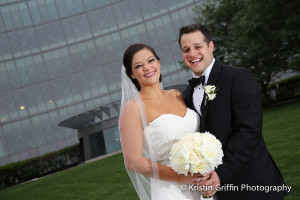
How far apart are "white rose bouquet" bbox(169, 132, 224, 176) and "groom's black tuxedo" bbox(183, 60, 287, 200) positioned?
22 centimetres

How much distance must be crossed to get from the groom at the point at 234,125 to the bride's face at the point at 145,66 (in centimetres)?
36

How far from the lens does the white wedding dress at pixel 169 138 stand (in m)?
3.32

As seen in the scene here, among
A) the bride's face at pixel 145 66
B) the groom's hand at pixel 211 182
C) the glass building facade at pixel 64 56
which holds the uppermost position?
the glass building facade at pixel 64 56

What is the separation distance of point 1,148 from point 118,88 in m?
13.4

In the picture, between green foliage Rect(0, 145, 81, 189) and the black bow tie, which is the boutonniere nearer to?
the black bow tie

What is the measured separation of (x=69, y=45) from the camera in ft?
119

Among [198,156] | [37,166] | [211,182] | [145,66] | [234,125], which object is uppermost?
[145,66]

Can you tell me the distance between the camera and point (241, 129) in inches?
115

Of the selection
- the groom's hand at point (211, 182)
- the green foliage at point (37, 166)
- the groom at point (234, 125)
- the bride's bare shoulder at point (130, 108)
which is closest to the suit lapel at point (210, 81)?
the groom at point (234, 125)

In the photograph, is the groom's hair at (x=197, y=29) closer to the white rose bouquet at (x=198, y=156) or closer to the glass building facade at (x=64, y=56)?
the white rose bouquet at (x=198, y=156)

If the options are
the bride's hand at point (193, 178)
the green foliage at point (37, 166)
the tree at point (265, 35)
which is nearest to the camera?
the bride's hand at point (193, 178)

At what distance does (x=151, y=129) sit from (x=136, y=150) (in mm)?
353

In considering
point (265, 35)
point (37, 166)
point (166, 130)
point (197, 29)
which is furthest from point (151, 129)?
point (37, 166)

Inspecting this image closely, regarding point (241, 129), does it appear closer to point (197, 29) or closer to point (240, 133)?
point (240, 133)
